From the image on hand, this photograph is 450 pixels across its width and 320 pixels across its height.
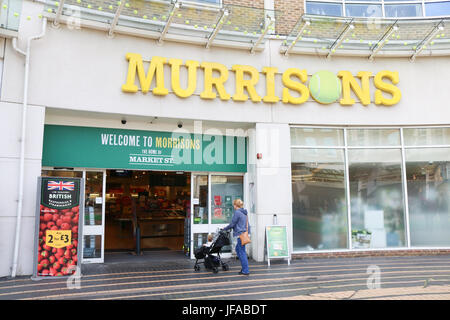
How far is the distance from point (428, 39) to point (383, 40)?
3.84 ft

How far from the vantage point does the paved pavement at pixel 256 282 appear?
241 inches

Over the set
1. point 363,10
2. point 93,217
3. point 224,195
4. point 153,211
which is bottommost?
point 93,217

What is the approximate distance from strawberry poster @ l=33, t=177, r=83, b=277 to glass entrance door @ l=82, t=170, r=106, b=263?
4.67ft

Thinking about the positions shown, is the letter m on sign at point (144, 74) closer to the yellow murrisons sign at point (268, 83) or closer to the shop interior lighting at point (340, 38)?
the yellow murrisons sign at point (268, 83)

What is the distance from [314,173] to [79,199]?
5.90 metres

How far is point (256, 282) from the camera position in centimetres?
719

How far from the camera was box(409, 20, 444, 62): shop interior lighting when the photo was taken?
9.43 meters

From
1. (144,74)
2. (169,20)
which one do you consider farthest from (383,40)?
(144,74)

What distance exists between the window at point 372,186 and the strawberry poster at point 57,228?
5.39 m

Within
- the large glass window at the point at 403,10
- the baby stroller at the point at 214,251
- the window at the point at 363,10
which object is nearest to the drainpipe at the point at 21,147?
the baby stroller at the point at 214,251

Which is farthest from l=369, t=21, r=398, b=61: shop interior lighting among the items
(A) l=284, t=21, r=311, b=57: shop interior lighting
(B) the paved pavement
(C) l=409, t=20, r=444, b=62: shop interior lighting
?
(B) the paved pavement

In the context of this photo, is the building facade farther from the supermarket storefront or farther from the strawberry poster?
the strawberry poster

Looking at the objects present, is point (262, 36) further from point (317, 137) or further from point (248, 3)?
point (317, 137)

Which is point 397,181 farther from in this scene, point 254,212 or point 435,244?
point 254,212
